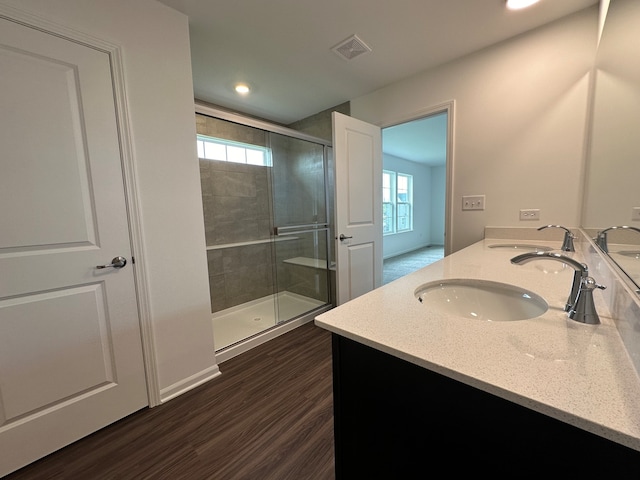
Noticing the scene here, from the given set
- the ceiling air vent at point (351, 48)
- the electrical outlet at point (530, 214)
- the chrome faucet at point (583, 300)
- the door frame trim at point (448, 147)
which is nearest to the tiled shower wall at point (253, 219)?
the ceiling air vent at point (351, 48)

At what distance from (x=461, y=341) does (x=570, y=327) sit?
0.30 m

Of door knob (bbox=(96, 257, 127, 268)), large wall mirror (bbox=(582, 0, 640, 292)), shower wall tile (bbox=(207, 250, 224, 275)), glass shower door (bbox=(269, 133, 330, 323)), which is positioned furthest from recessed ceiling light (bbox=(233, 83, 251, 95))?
large wall mirror (bbox=(582, 0, 640, 292))

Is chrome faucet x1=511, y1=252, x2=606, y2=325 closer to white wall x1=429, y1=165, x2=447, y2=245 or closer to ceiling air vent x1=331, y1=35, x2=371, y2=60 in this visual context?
Answer: ceiling air vent x1=331, y1=35, x2=371, y2=60

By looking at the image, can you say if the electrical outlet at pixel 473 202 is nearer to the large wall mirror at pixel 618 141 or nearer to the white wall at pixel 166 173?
the large wall mirror at pixel 618 141

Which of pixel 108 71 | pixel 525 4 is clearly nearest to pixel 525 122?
pixel 525 4

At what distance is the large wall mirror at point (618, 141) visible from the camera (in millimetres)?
814

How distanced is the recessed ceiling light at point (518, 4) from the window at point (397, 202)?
4.49m

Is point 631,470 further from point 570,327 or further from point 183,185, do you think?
point 183,185

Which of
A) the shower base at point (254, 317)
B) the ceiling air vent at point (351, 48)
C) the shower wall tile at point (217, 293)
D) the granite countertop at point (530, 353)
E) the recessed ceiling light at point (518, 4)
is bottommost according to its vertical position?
the shower base at point (254, 317)

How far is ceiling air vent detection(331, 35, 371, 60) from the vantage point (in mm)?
1895

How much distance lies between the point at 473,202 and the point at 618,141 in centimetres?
115

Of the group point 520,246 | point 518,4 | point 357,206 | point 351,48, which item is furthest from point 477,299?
point 351,48

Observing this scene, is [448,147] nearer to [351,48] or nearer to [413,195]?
[351,48]

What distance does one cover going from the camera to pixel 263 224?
128 inches
